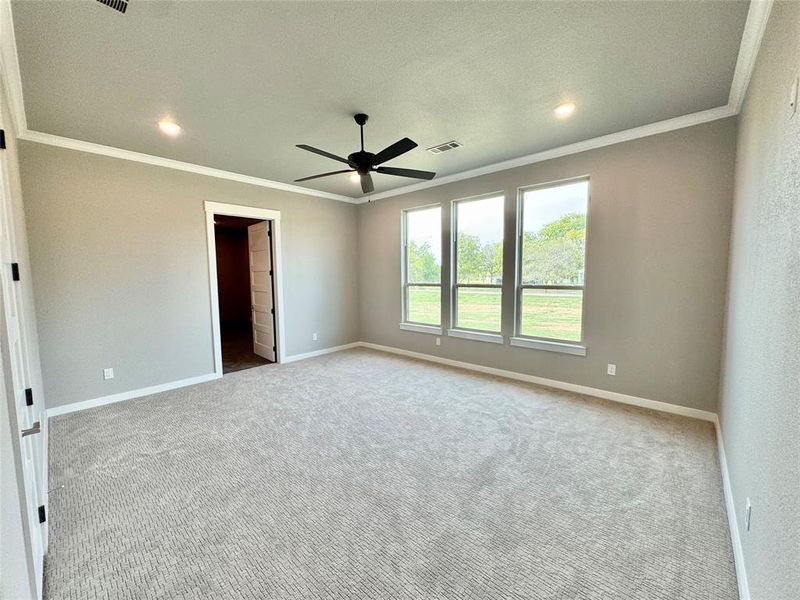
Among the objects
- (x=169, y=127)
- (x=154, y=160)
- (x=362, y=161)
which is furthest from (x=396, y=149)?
(x=154, y=160)

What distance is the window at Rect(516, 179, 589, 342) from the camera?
12.6ft

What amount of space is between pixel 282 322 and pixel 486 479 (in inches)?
156

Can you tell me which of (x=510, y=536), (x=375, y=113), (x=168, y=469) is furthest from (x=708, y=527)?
(x=375, y=113)

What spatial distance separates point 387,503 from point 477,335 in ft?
9.94

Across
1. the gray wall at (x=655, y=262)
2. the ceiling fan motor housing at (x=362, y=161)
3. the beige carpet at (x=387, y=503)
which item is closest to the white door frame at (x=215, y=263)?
the beige carpet at (x=387, y=503)

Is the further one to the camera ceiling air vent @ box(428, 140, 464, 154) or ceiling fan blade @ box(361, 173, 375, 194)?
ceiling air vent @ box(428, 140, 464, 154)

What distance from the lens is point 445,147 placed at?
12.1 feet

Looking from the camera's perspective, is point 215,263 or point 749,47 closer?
point 749,47

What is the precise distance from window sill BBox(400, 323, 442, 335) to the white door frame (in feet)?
6.66

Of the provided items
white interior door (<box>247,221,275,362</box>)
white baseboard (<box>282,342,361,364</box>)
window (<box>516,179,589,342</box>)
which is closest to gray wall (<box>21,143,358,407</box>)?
white interior door (<box>247,221,275,362</box>)

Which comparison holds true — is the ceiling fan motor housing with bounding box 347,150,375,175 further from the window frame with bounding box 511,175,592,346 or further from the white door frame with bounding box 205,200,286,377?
the white door frame with bounding box 205,200,286,377

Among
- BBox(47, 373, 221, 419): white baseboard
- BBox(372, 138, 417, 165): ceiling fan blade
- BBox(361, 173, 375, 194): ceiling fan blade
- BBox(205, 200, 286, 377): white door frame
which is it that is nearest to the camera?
BBox(372, 138, 417, 165): ceiling fan blade

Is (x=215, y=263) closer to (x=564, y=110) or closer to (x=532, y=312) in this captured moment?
(x=532, y=312)

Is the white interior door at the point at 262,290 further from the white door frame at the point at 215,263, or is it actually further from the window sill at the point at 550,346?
the window sill at the point at 550,346
